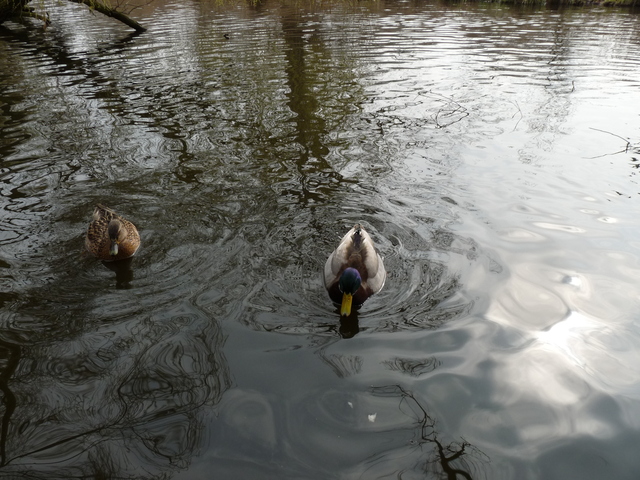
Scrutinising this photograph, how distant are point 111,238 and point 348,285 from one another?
2430 mm

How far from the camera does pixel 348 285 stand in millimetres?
4016

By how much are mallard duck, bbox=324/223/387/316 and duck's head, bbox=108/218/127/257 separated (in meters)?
2.09

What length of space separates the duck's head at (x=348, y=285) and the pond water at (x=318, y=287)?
232 millimetres

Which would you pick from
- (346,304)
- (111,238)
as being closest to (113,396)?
(111,238)

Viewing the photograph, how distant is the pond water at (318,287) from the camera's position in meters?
3.14

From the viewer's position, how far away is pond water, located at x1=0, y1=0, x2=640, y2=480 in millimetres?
3139

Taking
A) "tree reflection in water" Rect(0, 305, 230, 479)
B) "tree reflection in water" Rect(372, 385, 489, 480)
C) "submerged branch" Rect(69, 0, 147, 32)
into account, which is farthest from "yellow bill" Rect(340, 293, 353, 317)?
"submerged branch" Rect(69, 0, 147, 32)

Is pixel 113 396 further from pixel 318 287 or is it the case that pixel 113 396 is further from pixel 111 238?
pixel 318 287

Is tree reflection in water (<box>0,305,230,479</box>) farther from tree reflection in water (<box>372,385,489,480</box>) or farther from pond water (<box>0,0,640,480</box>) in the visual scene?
tree reflection in water (<box>372,385,489,480</box>)

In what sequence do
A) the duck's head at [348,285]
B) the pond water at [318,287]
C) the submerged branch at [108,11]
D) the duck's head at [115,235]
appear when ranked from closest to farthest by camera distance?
the pond water at [318,287] < the duck's head at [348,285] < the duck's head at [115,235] < the submerged branch at [108,11]

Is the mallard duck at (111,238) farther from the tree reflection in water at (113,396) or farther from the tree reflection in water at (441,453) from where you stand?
the tree reflection in water at (441,453)

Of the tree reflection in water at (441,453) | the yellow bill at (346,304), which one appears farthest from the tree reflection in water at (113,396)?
the tree reflection in water at (441,453)

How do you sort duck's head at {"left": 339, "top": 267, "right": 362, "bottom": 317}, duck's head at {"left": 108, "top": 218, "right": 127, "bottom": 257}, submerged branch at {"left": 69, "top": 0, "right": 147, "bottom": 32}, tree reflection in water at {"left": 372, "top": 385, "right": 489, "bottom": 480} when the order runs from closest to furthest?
1. tree reflection in water at {"left": 372, "top": 385, "right": 489, "bottom": 480}
2. duck's head at {"left": 339, "top": 267, "right": 362, "bottom": 317}
3. duck's head at {"left": 108, "top": 218, "right": 127, "bottom": 257}
4. submerged branch at {"left": 69, "top": 0, "right": 147, "bottom": 32}

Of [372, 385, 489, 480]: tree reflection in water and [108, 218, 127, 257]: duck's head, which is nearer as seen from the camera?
[372, 385, 489, 480]: tree reflection in water
